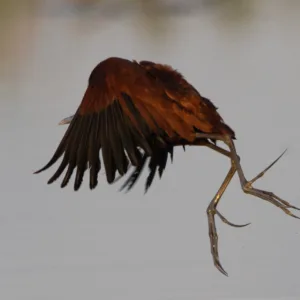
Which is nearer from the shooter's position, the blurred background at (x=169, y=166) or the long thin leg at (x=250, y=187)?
the long thin leg at (x=250, y=187)

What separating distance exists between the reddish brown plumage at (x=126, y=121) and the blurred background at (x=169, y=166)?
282mm

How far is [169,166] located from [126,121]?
0.31 metres

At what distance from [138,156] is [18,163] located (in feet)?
1.20

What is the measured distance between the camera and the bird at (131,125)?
695 mm

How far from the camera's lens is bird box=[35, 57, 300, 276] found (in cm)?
69

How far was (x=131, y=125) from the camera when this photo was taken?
2.29 ft

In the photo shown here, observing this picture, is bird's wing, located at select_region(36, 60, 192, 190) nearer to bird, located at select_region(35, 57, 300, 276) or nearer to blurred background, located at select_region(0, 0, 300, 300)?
bird, located at select_region(35, 57, 300, 276)

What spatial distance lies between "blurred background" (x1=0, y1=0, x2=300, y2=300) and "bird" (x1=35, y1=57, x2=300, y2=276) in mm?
273

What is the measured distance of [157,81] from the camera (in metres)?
0.72

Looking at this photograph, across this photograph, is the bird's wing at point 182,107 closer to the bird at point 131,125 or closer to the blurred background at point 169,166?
the bird at point 131,125

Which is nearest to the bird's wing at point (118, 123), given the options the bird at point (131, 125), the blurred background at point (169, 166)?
the bird at point (131, 125)

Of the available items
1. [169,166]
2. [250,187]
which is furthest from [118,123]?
[169,166]

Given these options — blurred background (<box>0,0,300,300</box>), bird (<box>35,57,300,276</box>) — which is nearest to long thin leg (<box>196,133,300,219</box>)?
bird (<box>35,57,300,276</box>)

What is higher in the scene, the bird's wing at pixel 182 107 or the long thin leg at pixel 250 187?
the bird's wing at pixel 182 107
